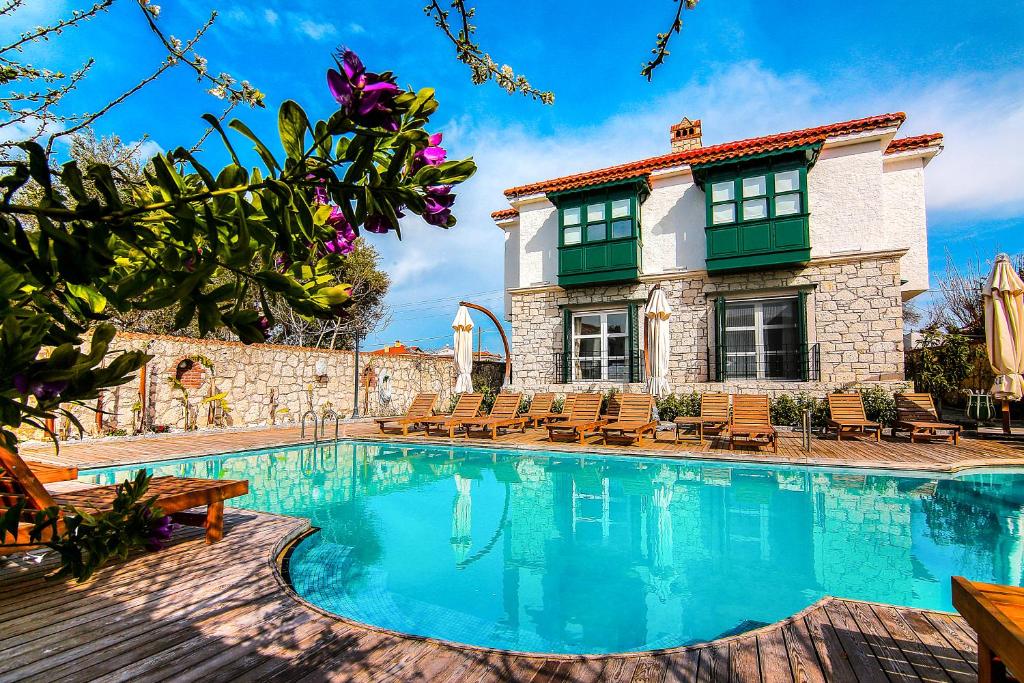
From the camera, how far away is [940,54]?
823cm

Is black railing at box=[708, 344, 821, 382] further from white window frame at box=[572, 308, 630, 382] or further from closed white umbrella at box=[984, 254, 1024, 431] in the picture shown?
closed white umbrella at box=[984, 254, 1024, 431]

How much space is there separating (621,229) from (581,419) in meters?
6.14

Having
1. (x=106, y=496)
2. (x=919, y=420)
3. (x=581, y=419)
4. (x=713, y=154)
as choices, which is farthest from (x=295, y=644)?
(x=713, y=154)

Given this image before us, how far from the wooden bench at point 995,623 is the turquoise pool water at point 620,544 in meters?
1.82

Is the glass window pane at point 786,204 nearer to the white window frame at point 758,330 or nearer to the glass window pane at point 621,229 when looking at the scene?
the white window frame at point 758,330

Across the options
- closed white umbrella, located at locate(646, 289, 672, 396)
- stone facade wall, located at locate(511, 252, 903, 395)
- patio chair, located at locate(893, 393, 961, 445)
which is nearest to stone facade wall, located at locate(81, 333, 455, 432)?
stone facade wall, located at locate(511, 252, 903, 395)

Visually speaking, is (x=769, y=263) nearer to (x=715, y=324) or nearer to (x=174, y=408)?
(x=715, y=324)

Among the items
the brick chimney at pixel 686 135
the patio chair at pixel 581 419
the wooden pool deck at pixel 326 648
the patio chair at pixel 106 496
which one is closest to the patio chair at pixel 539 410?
the patio chair at pixel 581 419

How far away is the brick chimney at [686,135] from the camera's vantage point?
15.4 meters

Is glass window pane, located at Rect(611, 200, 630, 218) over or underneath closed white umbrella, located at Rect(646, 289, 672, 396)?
over

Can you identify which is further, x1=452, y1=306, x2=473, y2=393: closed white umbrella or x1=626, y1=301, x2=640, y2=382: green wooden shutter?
x1=626, y1=301, x2=640, y2=382: green wooden shutter

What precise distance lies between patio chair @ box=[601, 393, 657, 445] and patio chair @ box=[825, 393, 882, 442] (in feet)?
11.8

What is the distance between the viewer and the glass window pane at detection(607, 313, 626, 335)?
1459cm

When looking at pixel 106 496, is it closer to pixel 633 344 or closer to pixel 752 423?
pixel 752 423
